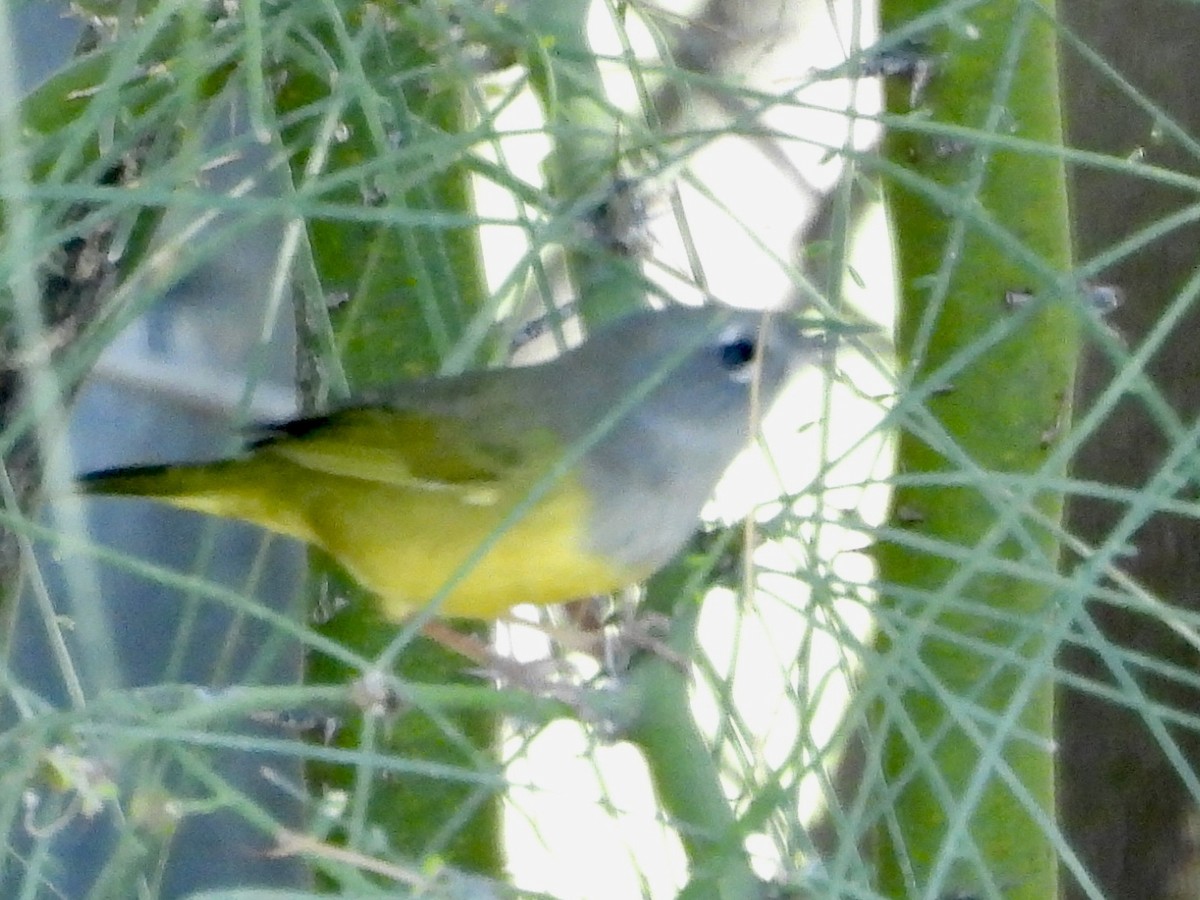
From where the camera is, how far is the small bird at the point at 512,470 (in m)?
0.89

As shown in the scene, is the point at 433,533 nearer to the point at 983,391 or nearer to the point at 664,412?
the point at 664,412

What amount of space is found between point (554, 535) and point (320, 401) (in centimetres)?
23

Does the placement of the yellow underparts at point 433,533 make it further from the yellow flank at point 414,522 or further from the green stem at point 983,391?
the green stem at point 983,391

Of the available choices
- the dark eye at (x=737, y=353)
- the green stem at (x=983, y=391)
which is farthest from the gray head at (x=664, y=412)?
the green stem at (x=983, y=391)

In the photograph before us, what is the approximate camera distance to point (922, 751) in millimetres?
584

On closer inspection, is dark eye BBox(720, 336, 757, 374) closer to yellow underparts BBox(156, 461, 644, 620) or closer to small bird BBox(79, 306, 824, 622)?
small bird BBox(79, 306, 824, 622)

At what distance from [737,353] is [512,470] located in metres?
0.18

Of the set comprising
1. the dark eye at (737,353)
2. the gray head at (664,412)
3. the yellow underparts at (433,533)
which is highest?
the dark eye at (737,353)

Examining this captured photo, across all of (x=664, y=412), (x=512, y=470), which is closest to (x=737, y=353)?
(x=664, y=412)

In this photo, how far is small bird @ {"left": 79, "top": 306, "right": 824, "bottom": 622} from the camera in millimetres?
894

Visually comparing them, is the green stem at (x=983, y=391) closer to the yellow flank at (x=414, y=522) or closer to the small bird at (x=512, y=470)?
the small bird at (x=512, y=470)

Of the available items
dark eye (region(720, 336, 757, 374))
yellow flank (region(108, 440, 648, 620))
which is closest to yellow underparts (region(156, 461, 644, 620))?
yellow flank (region(108, 440, 648, 620))

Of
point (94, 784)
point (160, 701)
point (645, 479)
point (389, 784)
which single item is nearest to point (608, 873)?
point (389, 784)

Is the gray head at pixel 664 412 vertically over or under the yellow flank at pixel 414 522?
over
